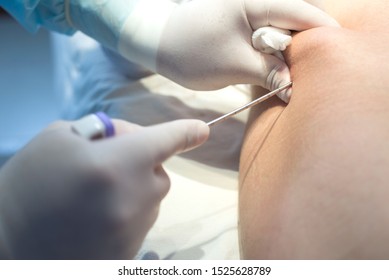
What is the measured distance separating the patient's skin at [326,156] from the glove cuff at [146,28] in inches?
12.8

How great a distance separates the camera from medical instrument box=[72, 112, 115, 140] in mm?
650

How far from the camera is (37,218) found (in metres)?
0.63

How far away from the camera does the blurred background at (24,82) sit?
78.2 inches

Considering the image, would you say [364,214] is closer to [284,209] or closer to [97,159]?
[284,209]

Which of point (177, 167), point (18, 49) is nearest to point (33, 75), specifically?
point (18, 49)

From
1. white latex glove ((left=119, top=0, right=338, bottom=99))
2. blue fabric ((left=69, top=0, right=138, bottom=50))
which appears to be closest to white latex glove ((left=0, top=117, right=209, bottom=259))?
white latex glove ((left=119, top=0, right=338, bottom=99))

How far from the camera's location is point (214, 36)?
102cm

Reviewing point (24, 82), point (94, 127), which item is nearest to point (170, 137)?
point (94, 127)

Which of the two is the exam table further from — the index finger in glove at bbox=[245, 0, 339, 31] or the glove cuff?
the index finger in glove at bbox=[245, 0, 339, 31]

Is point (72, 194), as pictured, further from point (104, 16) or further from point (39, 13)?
point (39, 13)

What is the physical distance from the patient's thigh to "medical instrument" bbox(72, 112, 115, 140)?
337mm

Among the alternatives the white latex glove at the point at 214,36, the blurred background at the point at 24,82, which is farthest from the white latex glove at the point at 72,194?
the blurred background at the point at 24,82

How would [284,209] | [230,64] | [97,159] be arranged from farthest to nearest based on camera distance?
[230,64] → [284,209] → [97,159]

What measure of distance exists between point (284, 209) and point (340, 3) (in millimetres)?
620
